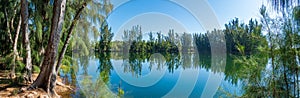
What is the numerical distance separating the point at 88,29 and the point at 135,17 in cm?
241

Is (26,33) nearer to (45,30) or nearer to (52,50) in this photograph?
(52,50)

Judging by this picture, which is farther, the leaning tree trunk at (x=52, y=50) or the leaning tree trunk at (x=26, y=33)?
the leaning tree trunk at (x=26, y=33)

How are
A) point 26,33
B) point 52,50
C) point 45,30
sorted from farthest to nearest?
point 45,30, point 26,33, point 52,50

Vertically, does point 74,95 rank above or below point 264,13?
below

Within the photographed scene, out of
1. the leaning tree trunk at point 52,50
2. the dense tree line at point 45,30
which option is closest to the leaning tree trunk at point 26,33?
the dense tree line at point 45,30

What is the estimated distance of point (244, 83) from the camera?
Result: 2768 mm

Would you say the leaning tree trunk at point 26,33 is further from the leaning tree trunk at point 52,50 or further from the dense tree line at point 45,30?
the leaning tree trunk at point 52,50

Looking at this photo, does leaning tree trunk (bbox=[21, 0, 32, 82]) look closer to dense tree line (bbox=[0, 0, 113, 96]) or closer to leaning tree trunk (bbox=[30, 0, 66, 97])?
dense tree line (bbox=[0, 0, 113, 96])

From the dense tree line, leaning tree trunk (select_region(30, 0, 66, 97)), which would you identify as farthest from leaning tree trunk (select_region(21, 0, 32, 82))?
leaning tree trunk (select_region(30, 0, 66, 97))

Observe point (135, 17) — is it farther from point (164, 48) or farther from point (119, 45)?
point (119, 45)

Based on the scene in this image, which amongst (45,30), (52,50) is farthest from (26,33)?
(45,30)

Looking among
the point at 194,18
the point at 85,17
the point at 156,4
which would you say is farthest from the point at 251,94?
the point at 156,4

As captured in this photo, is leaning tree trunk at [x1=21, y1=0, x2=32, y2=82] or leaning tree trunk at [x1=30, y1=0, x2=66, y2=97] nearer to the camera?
leaning tree trunk at [x1=30, y1=0, x2=66, y2=97]

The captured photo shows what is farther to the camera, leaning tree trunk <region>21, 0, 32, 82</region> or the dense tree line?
leaning tree trunk <region>21, 0, 32, 82</region>
